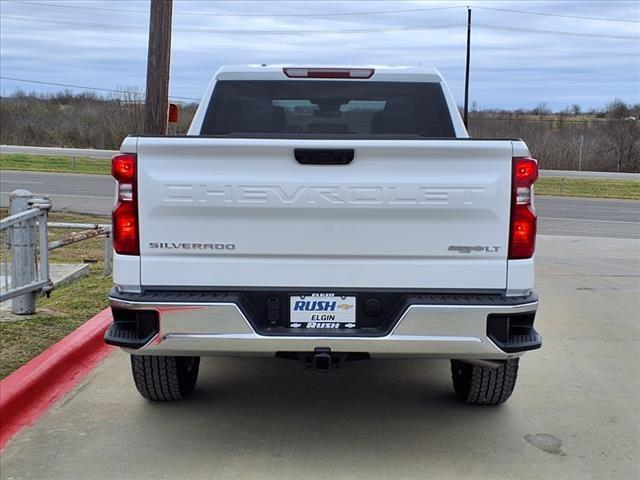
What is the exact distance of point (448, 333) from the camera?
3.88 meters

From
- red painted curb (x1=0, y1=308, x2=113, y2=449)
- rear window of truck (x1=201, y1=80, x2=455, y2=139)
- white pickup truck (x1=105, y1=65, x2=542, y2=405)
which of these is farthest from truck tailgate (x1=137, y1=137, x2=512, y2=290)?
rear window of truck (x1=201, y1=80, x2=455, y2=139)

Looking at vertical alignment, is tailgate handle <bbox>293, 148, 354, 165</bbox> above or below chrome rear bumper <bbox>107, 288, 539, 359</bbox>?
above

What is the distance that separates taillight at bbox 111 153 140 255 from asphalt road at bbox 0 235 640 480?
3.80ft

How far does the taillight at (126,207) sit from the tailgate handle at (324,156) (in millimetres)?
828

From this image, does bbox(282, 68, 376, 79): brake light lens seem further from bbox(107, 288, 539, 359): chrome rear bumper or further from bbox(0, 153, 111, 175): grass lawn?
bbox(0, 153, 111, 175): grass lawn

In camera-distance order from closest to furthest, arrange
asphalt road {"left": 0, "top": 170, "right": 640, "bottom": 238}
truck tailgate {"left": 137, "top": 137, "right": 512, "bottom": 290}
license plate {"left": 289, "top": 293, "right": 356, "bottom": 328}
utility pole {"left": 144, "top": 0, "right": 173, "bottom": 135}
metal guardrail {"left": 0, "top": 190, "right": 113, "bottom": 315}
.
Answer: truck tailgate {"left": 137, "top": 137, "right": 512, "bottom": 290} → license plate {"left": 289, "top": 293, "right": 356, "bottom": 328} → metal guardrail {"left": 0, "top": 190, "right": 113, "bottom": 315} → utility pole {"left": 144, "top": 0, "right": 173, "bottom": 135} → asphalt road {"left": 0, "top": 170, "right": 640, "bottom": 238}

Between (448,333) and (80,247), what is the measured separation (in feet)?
29.0

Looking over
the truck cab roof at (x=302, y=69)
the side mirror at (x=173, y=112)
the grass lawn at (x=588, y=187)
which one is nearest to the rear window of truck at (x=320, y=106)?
the truck cab roof at (x=302, y=69)

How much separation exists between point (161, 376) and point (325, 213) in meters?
1.66

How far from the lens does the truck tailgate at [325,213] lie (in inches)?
149

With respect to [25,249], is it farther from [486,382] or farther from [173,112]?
[173,112]

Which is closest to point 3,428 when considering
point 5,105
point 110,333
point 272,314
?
point 110,333

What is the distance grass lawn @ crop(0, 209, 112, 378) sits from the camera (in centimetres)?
555

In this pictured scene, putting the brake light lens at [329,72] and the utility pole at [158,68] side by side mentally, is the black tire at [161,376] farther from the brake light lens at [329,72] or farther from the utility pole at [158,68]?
the utility pole at [158,68]
